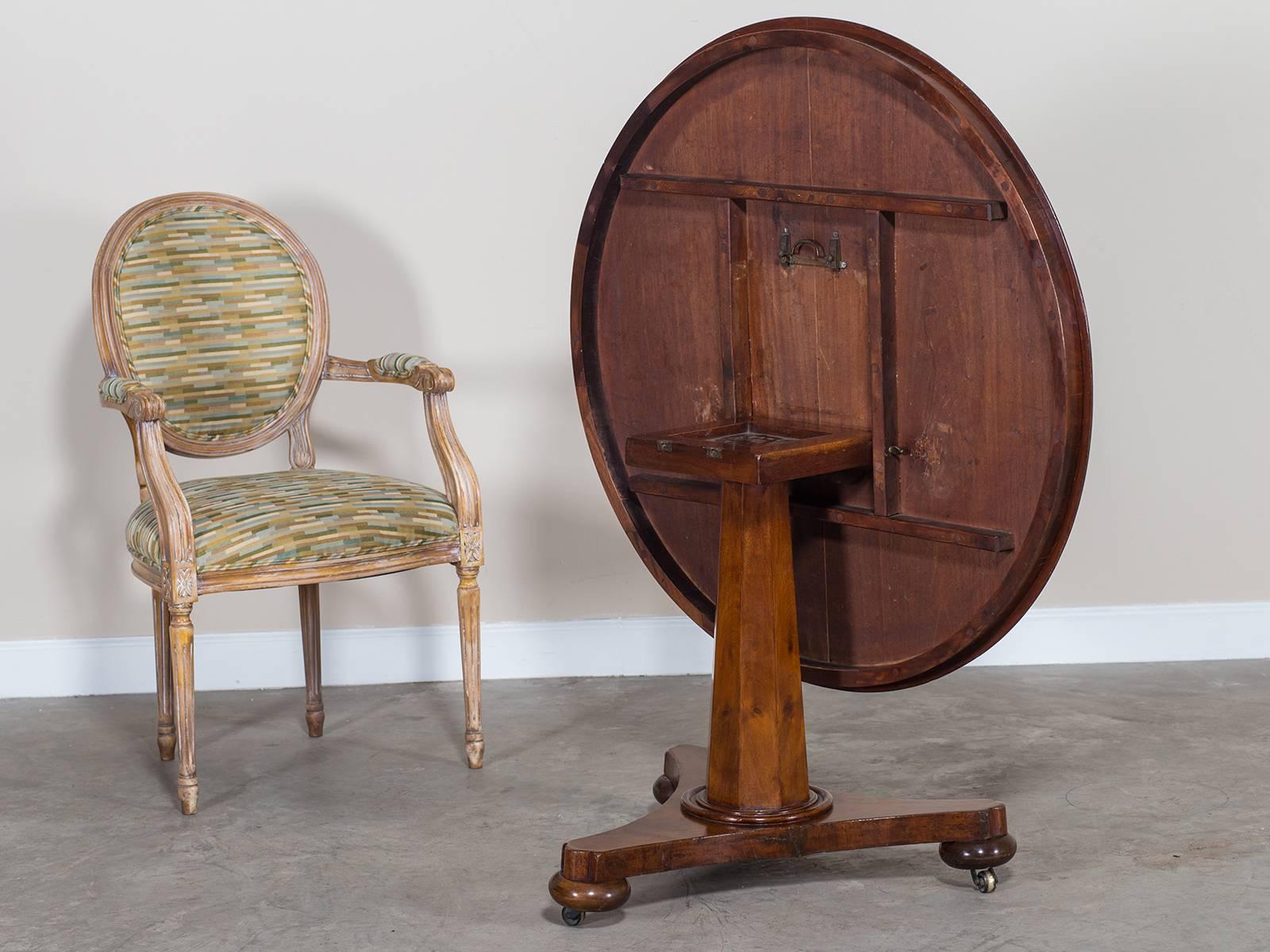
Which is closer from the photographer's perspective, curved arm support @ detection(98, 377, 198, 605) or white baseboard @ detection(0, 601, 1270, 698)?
curved arm support @ detection(98, 377, 198, 605)

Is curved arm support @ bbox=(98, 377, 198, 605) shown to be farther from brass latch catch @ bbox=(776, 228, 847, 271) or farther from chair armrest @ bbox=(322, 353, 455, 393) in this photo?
brass latch catch @ bbox=(776, 228, 847, 271)

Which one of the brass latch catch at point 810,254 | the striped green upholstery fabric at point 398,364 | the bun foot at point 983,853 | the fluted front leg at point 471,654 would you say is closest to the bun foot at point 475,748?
the fluted front leg at point 471,654

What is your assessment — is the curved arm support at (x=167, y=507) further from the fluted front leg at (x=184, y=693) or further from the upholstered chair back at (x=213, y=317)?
the upholstered chair back at (x=213, y=317)

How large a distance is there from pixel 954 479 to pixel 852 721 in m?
1.19

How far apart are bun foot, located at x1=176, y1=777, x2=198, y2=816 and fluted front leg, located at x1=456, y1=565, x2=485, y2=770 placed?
0.54 m

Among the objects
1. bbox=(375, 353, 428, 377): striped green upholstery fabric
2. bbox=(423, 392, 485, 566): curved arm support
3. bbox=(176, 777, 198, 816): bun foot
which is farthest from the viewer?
bbox=(375, 353, 428, 377): striped green upholstery fabric

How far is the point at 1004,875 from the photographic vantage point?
2.48m

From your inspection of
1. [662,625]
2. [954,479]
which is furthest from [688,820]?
[662,625]

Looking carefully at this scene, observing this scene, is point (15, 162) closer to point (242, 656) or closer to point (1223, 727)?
point (242, 656)

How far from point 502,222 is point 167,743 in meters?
1.42

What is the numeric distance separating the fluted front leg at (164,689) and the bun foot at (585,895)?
3.89 ft

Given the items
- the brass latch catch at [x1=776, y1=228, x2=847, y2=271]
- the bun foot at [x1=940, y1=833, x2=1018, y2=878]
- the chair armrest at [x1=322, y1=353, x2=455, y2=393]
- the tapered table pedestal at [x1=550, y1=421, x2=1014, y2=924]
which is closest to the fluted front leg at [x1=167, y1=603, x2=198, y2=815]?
the chair armrest at [x1=322, y1=353, x2=455, y2=393]

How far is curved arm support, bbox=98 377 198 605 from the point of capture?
2762mm

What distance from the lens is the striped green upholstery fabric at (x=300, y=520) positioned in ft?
9.22
